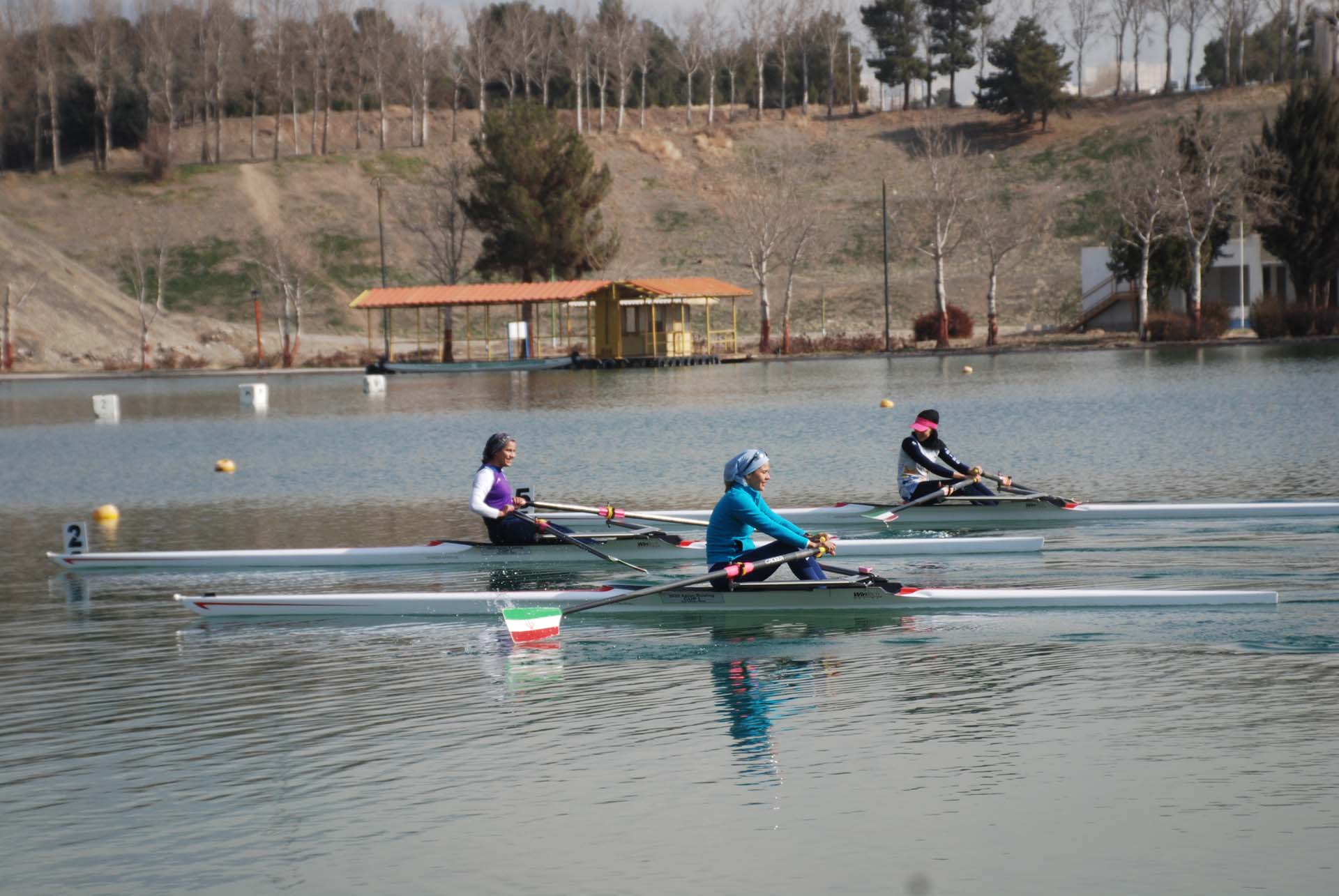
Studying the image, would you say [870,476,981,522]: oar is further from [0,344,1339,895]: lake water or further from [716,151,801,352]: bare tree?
[716,151,801,352]: bare tree

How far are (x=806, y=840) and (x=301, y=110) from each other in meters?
145

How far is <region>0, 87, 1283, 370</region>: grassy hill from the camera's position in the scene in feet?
322

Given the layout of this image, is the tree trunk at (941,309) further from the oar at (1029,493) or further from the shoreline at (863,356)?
the oar at (1029,493)

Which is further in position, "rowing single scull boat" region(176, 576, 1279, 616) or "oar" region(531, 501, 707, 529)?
"oar" region(531, 501, 707, 529)

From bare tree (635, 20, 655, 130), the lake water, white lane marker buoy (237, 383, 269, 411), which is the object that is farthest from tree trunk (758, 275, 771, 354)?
bare tree (635, 20, 655, 130)

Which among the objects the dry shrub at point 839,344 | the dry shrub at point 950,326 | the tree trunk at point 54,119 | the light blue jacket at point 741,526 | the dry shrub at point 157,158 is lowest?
the light blue jacket at point 741,526

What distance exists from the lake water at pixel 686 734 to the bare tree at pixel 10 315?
6862 centimetres

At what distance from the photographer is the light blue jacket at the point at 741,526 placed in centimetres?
1376

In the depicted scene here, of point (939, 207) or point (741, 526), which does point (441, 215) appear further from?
point (741, 526)

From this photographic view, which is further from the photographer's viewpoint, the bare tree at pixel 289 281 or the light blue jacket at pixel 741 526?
the bare tree at pixel 289 281

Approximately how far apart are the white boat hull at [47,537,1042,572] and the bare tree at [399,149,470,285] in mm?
71921

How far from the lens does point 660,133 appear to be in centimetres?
13825

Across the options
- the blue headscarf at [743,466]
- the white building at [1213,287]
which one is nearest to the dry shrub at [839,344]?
the white building at [1213,287]

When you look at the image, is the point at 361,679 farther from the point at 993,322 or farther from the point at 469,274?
the point at 469,274
